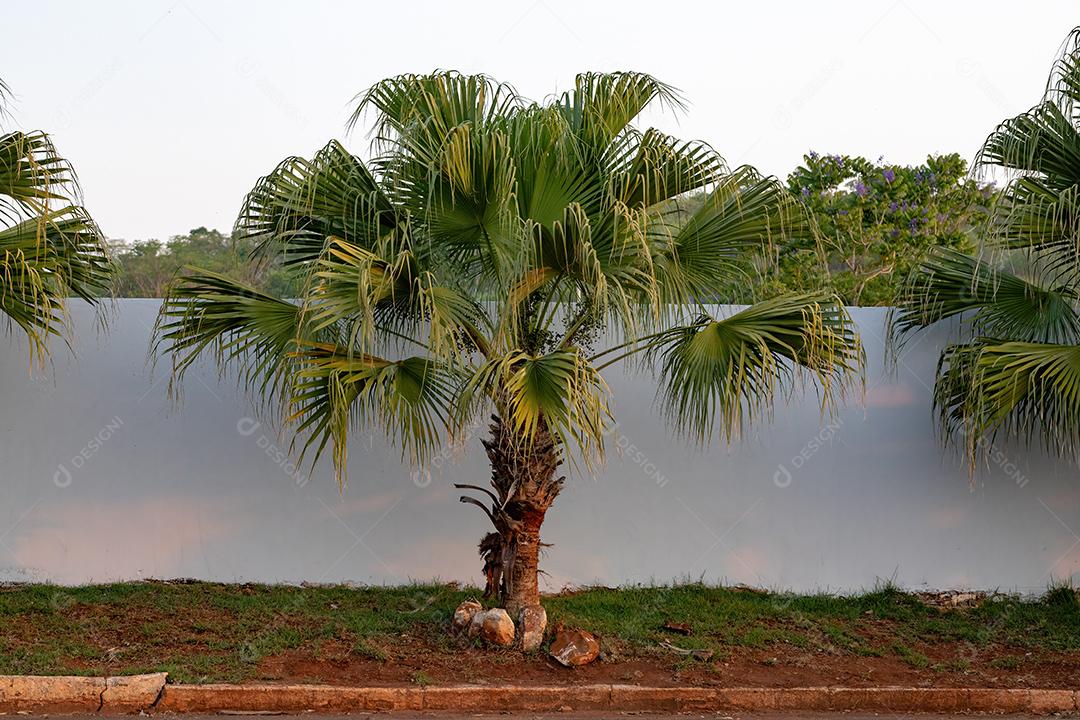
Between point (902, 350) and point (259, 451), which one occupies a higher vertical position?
point (902, 350)

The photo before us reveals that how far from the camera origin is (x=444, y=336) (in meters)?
Answer: 6.43

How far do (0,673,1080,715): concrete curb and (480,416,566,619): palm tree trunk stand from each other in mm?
858

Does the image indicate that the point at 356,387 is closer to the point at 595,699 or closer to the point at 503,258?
the point at 503,258

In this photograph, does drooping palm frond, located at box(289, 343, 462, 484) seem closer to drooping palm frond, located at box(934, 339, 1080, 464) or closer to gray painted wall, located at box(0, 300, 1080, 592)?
gray painted wall, located at box(0, 300, 1080, 592)

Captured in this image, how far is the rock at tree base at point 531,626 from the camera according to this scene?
6910 millimetres

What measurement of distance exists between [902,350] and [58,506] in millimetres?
6362

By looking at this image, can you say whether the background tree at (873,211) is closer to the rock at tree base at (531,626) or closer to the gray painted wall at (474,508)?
the gray painted wall at (474,508)

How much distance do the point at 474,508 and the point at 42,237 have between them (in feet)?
11.6

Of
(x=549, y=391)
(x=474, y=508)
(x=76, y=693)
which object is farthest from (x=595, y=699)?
(x=76, y=693)

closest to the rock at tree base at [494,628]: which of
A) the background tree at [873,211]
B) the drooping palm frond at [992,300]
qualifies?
the drooping palm frond at [992,300]

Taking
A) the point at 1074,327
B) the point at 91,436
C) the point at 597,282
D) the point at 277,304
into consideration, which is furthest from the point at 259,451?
the point at 1074,327

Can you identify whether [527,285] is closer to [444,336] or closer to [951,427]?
[444,336]

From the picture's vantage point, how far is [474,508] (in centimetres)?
847

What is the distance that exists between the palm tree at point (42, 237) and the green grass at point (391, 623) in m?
1.84
